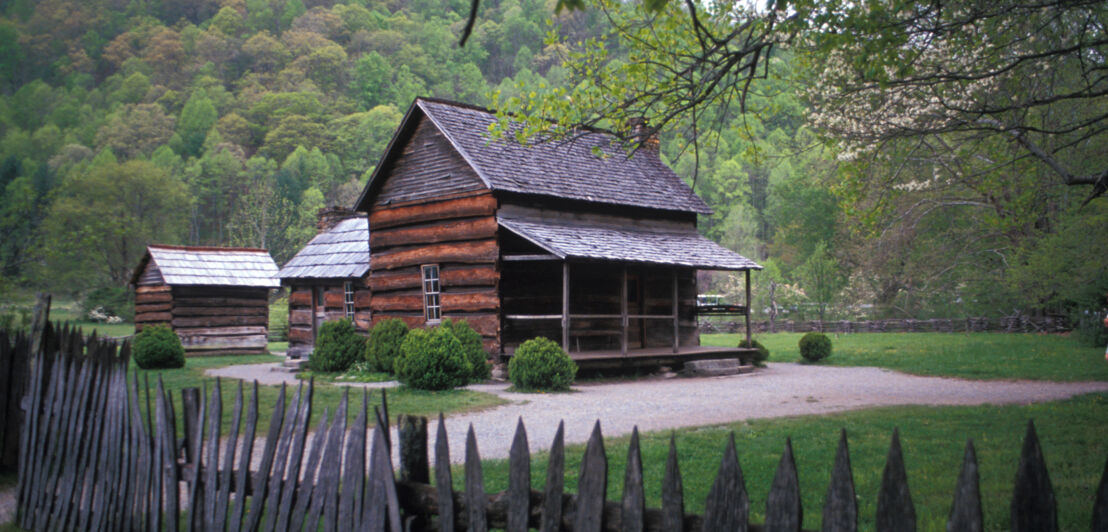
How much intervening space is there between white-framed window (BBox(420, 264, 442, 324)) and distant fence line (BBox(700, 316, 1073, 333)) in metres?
25.4

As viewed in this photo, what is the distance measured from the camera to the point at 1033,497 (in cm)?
225

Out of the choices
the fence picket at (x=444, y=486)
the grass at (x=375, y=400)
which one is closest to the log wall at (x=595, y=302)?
the grass at (x=375, y=400)

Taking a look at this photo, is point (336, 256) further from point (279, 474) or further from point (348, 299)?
point (279, 474)

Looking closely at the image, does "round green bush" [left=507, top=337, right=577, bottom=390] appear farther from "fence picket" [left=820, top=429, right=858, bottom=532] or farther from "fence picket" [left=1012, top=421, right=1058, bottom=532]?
"fence picket" [left=1012, top=421, right=1058, bottom=532]

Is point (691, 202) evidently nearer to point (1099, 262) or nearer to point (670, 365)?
point (670, 365)

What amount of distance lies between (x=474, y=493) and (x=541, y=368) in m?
12.3

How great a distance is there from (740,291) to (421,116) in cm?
4108

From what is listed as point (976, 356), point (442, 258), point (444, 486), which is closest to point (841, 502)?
point (444, 486)

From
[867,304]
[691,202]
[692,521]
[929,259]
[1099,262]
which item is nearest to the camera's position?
[692,521]

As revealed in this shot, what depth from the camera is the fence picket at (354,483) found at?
3.71 metres

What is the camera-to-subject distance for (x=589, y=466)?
3.00 meters

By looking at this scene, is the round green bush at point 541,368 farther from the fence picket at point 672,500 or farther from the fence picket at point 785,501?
the fence picket at point 785,501

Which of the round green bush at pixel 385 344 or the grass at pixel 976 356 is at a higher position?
the round green bush at pixel 385 344

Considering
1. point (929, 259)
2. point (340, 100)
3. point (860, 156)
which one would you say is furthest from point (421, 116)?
point (340, 100)
